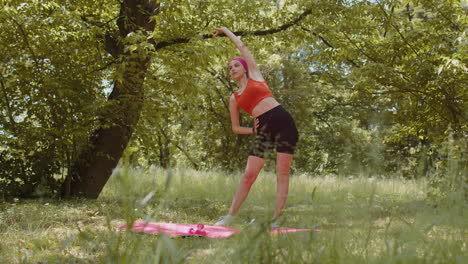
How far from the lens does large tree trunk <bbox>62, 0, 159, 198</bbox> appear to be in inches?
265

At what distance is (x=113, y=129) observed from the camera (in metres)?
7.23

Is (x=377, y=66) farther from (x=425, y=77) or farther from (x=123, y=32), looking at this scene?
(x=123, y=32)

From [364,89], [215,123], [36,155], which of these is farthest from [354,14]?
[215,123]

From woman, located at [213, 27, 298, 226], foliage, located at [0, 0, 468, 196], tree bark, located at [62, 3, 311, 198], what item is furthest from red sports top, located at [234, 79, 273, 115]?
tree bark, located at [62, 3, 311, 198]

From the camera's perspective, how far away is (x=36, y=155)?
666 centimetres

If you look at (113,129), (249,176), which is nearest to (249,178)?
(249,176)

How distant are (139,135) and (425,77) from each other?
4357 millimetres

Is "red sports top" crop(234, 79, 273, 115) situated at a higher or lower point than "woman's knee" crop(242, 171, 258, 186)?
higher

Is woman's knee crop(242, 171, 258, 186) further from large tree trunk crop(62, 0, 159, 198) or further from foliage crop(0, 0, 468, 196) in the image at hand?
large tree trunk crop(62, 0, 159, 198)

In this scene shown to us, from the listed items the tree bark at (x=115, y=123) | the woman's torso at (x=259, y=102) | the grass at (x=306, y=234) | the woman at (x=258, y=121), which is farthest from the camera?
the tree bark at (x=115, y=123)

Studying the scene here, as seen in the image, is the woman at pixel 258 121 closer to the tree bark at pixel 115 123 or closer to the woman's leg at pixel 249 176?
the woman's leg at pixel 249 176

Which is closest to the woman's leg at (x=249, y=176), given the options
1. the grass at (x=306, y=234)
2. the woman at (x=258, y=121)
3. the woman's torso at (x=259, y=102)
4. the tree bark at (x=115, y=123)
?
the woman at (x=258, y=121)

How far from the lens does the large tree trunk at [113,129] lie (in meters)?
6.73

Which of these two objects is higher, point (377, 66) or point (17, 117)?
point (377, 66)
